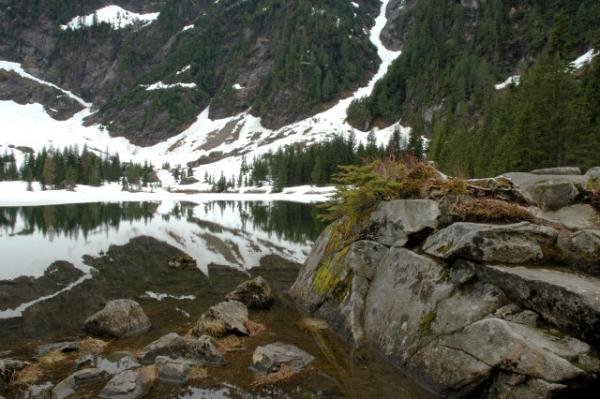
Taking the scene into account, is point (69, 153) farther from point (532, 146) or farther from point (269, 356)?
point (269, 356)

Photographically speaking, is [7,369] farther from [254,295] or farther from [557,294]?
[557,294]

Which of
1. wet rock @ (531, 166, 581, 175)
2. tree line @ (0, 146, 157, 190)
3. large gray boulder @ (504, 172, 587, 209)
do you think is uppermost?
tree line @ (0, 146, 157, 190)

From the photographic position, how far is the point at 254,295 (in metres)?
14.2

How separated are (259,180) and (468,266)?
14074 cm

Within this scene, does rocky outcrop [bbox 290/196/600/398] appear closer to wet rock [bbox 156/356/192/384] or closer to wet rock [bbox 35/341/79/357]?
wet rock [bbox 156/356/192/384]

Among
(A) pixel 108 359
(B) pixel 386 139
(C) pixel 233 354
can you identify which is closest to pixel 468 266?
(C) pixel 233 354

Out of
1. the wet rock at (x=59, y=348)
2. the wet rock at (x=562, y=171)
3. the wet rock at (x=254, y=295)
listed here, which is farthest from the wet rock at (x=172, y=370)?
the wet rock at (x=562, y=171)

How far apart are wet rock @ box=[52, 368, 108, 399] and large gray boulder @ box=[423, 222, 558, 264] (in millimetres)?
8083

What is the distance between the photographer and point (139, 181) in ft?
522

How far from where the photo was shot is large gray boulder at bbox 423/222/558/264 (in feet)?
27.1

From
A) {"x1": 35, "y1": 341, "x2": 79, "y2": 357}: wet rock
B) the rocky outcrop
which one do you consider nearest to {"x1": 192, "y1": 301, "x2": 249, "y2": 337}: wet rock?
the rocky outcrop

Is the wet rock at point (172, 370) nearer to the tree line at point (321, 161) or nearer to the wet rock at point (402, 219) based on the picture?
the wet rock at point (402, 219)

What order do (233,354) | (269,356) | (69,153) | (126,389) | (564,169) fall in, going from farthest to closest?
(69,153)
(564,169)
(233,354)
(269,356)
(126,389)

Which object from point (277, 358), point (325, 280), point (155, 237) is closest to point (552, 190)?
point (325, 280)
